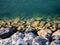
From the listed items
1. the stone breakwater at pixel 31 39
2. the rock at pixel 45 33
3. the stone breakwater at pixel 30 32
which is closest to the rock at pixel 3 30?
the stone breakwater at pixel 30 32

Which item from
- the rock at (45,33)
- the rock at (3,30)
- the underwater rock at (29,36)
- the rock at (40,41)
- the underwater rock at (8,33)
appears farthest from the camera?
the rock at (3,30)

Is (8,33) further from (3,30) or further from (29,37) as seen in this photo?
(29,37)

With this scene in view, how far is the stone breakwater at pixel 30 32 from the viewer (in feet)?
40.4

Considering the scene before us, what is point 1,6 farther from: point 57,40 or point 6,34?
point 57,40

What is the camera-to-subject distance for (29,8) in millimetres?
16844

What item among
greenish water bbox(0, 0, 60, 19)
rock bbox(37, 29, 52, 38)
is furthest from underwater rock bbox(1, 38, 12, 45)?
greenish water bbox(0, 0, 60, 19)

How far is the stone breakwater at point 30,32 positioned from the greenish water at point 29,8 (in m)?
0.96

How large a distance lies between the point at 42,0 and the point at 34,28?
14.3ft

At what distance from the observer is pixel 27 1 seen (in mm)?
17672

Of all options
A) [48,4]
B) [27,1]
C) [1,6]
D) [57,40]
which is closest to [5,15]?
[1,6]

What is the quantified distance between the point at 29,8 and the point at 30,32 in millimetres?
3846

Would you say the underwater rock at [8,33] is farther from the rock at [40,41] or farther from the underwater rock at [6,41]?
the rock at [40,41]

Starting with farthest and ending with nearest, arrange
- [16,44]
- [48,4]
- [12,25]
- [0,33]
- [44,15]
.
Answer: [48,4] → [44,15] → [12,25] → [0,33] → [16,44]

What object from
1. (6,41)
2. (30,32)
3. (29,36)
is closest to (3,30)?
(6,41)
